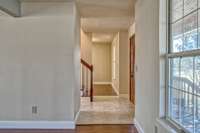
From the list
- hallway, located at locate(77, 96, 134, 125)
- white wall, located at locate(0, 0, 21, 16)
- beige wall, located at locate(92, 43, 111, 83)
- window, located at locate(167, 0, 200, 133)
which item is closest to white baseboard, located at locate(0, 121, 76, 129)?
hallway, located at locate(77, 96, 134, 125)

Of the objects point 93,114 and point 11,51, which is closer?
point 11,51

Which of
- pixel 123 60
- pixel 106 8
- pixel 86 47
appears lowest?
pixel 123 60

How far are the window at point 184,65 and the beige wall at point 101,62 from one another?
12.6 metres

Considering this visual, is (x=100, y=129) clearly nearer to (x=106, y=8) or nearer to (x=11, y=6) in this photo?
(x=106, y=8)

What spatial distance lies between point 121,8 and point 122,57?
3.84m

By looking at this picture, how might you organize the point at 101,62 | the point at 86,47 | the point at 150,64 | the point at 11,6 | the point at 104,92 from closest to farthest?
1. the point at 150,64
2. the point at 11,6
3. the point at 86,47
4. the point at 104,92
5. the point at 101,62

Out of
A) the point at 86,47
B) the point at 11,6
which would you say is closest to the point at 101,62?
the point at 86,47

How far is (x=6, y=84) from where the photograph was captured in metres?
4.71

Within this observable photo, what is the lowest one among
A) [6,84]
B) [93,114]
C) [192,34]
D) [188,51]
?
[93,114]

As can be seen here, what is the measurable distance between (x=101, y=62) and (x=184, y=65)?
13038 mm

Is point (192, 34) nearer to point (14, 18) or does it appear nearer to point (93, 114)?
point (14, 18)

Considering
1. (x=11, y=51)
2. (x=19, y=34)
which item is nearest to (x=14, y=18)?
(x=19, y=34)

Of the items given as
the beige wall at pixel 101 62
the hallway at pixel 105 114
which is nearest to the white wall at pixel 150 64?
the hallway at pixel 105 114

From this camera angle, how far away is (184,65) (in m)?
2.36
